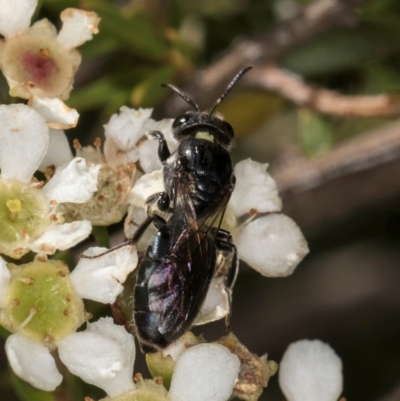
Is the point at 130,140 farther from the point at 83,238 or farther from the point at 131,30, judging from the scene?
the point at 131,30

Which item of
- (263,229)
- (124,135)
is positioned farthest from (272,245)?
(124,135)

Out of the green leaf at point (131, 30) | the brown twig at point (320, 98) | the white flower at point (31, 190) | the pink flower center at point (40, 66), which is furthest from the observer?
the brown twig at point (320, 98)

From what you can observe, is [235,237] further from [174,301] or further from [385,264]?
[385,264]

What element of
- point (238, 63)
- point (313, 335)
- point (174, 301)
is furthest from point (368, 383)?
point (174, 301)

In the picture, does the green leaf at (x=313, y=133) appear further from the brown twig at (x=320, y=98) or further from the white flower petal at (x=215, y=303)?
the white flower petal at (x=215, y=303)

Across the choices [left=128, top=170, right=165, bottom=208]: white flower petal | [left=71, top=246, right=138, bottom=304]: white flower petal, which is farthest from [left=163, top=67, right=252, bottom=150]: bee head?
[left=71, top=246, right=138, bottom=304]: white flower petal

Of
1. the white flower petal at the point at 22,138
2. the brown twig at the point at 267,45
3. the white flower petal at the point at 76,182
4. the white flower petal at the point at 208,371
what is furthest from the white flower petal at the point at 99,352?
the brown twig at the point at 267,45
